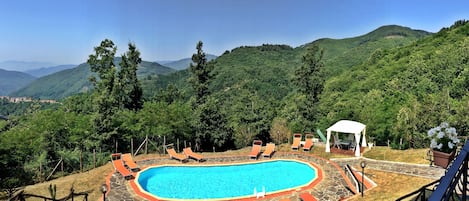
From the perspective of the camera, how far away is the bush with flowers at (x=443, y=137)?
8.64m

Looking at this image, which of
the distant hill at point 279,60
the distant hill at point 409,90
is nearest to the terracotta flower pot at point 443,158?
the distant hill at point 409,90

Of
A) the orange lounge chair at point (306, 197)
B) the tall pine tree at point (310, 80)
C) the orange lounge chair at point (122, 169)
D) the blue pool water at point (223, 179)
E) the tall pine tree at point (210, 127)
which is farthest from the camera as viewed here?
the tall pine tree at point (310, 80)

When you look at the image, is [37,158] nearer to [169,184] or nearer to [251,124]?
[169,184]

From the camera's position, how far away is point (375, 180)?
1140cm

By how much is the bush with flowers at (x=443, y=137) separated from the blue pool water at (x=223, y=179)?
5035 millimetres

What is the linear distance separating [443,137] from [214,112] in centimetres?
1464

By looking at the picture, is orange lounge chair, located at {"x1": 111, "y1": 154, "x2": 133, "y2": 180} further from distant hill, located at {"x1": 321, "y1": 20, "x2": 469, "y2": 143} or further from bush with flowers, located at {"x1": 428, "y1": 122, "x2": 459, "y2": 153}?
distant hill, located at {"x1": 321, "y1": 20, "x2": 469, "y2": 143}

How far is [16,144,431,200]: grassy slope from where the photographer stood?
31.9 ft

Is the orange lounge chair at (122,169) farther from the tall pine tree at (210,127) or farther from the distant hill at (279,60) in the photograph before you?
the distant hill at (279,60)

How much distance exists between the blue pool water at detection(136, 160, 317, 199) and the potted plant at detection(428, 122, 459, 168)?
191 inches

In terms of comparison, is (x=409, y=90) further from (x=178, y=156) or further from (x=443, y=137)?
(x=178, y=156)

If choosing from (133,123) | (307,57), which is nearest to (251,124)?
(307,57)

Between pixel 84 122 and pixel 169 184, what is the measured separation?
8188mm

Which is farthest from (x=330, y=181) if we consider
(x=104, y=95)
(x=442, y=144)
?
(x=104, y=95)
